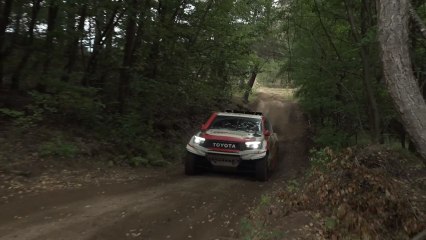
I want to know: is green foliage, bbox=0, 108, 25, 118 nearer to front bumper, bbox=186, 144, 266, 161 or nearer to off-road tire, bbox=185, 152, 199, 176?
off-road tire, bbox=185, 152, 199, 176

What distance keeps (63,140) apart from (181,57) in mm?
6288

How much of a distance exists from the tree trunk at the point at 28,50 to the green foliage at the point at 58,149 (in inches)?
139

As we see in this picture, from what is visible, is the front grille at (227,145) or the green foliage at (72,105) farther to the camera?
the green foliage at (72,105)

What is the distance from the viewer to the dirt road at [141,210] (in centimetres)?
628

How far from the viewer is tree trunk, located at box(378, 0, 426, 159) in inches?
218

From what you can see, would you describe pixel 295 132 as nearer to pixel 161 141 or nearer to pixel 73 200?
pixel 161 141

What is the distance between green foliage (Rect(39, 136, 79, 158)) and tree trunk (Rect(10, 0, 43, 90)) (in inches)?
139

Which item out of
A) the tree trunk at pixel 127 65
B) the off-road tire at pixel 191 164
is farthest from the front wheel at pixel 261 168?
the tree trunk at pixel 127 65

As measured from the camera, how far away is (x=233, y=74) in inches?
855

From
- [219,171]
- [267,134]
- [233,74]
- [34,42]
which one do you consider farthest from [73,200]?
[233,74]

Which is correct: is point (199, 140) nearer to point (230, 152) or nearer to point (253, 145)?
point (230, 152)

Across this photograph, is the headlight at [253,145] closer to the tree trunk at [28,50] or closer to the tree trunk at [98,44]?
the tree trunk at [98,44]

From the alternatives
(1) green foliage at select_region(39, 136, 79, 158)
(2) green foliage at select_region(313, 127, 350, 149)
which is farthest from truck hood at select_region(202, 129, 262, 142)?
(2) green foliage at select_region(313, 127, 350, 149)

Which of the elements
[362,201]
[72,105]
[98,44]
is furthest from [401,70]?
[98,44]
